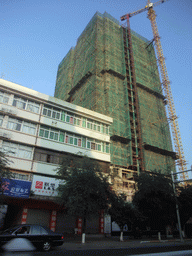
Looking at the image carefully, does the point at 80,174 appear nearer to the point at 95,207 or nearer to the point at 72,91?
the point at 95,207

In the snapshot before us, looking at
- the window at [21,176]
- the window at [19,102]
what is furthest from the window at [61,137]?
the window at [21,176]

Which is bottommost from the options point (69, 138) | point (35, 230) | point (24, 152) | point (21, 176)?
point (35, 230)

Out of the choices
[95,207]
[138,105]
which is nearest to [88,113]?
[95,207]

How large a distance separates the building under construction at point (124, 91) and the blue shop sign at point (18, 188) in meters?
22.1

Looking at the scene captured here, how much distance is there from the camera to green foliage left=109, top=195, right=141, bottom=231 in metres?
19.7

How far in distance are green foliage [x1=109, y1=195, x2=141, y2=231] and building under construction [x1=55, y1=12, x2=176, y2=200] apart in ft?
58.2

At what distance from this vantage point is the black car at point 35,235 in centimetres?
1082

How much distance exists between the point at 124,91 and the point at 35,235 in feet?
157

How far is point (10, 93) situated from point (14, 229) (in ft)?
63.4

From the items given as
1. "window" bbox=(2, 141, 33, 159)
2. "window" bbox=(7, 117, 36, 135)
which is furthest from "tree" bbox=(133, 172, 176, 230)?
"window" bbox=(7, 117, 36, 135)

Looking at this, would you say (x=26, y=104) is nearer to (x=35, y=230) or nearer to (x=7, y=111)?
(x=7, y=111)

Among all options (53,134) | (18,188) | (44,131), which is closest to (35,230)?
(18,188)

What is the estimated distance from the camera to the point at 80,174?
59.7 ft

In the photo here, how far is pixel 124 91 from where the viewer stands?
54.7 metres
